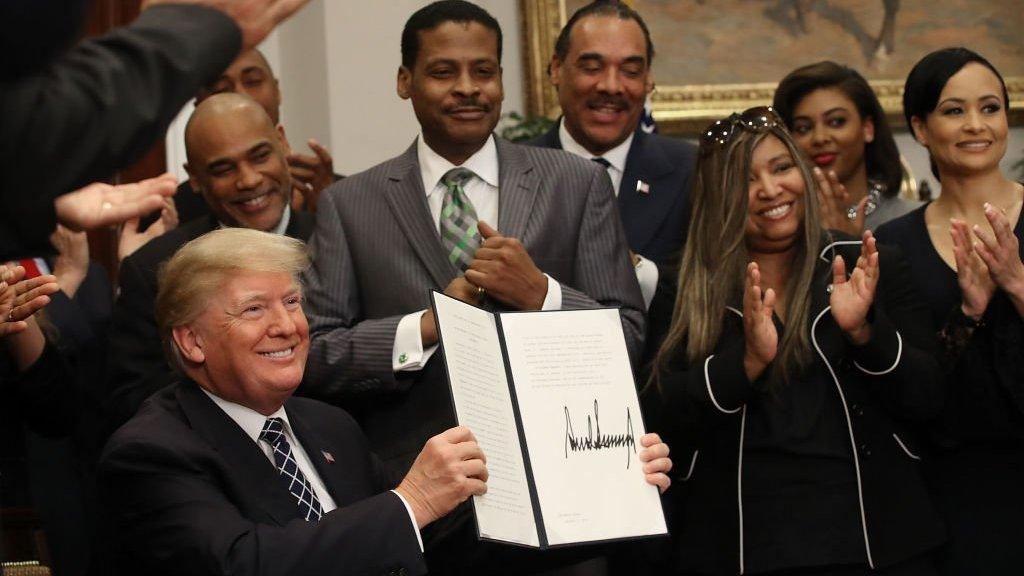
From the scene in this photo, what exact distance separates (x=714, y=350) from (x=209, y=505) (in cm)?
151

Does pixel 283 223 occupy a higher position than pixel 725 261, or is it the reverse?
pixel 283 223

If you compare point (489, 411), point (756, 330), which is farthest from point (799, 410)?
point (489, 411)

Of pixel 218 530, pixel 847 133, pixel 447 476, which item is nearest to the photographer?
pixel 218 530

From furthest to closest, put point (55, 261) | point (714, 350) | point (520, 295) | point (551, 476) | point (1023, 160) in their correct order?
point (1023, 160) < point (55, 261) < point (714, 350) < point (520, 295) < point (551, 476)

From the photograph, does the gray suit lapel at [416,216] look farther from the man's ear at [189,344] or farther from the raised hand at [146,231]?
the raised hand at [146,231]

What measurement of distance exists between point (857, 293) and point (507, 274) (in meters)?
0.89

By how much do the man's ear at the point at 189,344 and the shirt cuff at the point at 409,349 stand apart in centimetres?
62

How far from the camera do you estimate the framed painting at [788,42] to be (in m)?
6.80

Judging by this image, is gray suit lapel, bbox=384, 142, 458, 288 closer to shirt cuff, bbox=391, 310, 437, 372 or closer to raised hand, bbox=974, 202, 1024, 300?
shirt cuff, bbox=391, 310, 437, 372

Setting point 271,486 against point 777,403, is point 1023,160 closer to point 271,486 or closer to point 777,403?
point 777,403

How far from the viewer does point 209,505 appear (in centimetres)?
285

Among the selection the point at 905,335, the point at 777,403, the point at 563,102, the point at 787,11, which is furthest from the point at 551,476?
the point at 787,11

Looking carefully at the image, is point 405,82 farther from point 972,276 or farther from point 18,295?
point 972,276

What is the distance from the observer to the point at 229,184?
14.4 feet
